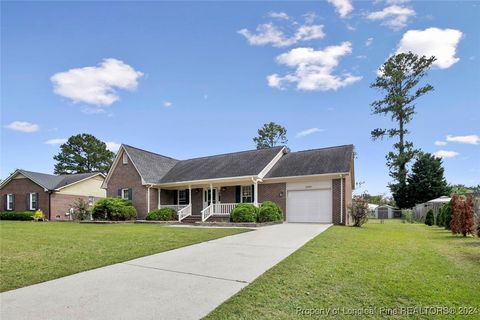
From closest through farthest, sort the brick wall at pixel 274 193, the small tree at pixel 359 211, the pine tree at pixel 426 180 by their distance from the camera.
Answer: the small tree at pixel 359 211, the brick wall at pixel 274 193, the pine tree at pixel 426 180

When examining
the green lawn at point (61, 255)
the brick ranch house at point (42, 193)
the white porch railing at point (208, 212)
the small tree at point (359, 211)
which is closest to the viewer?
the green lawn at point (61, 255)

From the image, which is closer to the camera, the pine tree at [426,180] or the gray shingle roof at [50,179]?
the gray shingle roof at [50,179]

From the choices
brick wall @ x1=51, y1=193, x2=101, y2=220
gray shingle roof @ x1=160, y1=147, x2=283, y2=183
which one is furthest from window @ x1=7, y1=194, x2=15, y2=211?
gray shingle roof @ x1=160, y1=147, x2=283, y2=183

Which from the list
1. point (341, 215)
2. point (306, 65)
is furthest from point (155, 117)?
point (341, 215)

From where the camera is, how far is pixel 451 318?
3.82m

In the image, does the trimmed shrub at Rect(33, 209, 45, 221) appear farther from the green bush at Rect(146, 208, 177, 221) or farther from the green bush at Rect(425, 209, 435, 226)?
the green bush at Rect(425, 209, 435, 226)

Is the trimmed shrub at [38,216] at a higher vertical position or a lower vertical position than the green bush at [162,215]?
lower

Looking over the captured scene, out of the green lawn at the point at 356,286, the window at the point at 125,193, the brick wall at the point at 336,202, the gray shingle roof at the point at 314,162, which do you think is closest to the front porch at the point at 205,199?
the gray shingle roof at the point at 314,162

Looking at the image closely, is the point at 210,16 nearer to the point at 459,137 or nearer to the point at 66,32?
the point at 66,32

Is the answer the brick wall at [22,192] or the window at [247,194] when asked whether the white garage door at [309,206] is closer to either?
the window at [247,194]

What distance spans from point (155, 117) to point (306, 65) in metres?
11.9

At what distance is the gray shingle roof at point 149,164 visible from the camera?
24.6 meters

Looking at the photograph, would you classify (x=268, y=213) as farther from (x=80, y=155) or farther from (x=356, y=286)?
(x=80, y=155)

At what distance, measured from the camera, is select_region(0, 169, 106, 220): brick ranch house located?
30.3 m
